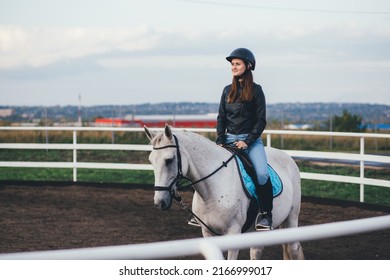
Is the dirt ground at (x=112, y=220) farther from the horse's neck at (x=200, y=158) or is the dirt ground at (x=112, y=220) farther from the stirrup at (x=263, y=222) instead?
the horse's neck at (x=200, y=158)

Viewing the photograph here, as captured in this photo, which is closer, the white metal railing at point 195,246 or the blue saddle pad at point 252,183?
the white metal railing at point 195,246

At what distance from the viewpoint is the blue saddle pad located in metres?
5.52

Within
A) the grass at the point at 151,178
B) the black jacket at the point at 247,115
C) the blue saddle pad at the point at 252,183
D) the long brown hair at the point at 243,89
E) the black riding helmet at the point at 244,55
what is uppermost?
the black riding helmet at the point at 244,55

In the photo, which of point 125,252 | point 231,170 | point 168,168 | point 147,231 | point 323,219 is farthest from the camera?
point 323,219

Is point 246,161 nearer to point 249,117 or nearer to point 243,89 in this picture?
point 249,117

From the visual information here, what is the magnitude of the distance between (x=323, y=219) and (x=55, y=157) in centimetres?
1382

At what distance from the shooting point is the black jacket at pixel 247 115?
5.64 m

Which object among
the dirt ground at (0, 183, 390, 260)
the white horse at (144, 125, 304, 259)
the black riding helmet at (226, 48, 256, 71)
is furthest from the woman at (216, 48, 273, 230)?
the dirt ground at (0, 183, 390, 260)

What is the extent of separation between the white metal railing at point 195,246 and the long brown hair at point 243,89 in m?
3.40

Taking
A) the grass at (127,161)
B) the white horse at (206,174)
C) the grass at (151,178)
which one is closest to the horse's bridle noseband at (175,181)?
the white horse at (206,174)

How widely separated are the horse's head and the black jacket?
74cm
